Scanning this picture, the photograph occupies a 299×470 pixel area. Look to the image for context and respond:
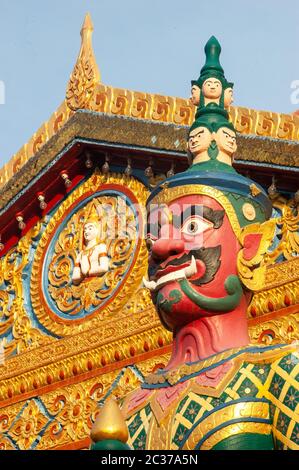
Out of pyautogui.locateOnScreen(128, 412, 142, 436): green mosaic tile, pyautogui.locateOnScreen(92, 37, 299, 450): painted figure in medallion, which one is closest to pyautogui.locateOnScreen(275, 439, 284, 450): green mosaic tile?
pyautogui.locateOnScreen(92, 37, 299, 450): painted figure in medallion

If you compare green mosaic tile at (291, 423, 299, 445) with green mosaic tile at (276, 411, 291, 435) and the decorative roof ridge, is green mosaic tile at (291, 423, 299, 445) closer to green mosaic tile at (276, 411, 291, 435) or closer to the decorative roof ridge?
green mosaic tile at (276, 411, 291, 435)

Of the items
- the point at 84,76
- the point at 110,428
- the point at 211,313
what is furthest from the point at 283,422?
the point at 84,76

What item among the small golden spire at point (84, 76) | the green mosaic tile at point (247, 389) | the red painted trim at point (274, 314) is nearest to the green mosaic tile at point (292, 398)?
the green mosaic tile at point (247, 389)

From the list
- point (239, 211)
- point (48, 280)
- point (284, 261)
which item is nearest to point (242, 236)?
point (239, 211)

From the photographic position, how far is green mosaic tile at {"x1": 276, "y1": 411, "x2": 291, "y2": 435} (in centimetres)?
614

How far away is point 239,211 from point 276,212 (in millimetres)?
2715

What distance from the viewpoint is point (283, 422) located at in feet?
20.2

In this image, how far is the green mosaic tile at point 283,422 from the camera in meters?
6.14

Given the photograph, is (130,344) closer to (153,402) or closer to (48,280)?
(48,280)

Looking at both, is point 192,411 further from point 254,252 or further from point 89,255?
point 89,255

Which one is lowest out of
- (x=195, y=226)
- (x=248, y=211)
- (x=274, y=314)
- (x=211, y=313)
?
(x=211, y=313)

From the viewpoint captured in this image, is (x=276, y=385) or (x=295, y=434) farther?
(x=276, y=385)

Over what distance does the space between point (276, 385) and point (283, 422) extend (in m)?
0.16

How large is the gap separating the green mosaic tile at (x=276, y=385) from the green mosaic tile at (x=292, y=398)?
0.04 metres
